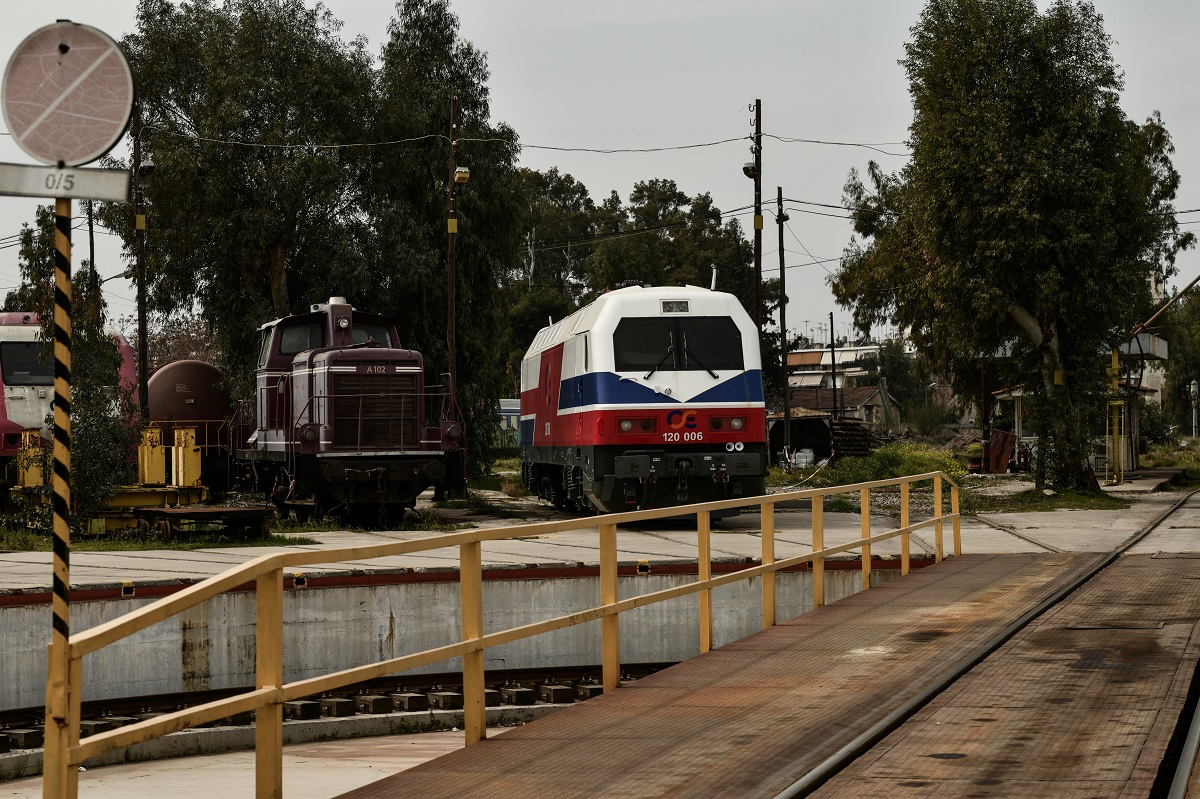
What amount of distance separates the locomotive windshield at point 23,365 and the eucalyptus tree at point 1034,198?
18.0 meters

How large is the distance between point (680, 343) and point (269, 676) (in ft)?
53.1

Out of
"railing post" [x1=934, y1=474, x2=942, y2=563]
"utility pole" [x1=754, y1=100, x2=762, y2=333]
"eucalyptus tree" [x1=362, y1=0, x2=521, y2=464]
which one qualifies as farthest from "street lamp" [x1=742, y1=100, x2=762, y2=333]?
"railing post" [x1=934, y1=474, x2=942, y2=563]

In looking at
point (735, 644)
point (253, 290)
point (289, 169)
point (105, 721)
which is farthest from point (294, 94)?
point (735, 644)

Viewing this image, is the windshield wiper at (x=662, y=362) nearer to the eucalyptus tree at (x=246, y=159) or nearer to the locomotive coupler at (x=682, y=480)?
the locomotive coupler at (x=682, y=480)

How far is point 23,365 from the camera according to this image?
24.8 m

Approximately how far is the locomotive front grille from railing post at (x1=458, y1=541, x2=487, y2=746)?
47.5ft

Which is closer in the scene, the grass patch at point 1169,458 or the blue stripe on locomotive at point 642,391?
the blue stripe on locomotive at point 642,391

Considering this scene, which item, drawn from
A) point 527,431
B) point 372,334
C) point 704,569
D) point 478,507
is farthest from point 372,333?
point 704,569

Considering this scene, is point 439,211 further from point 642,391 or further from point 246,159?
point 642,391

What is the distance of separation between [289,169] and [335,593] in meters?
19.7

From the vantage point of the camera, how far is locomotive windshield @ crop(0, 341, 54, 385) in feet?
80.7

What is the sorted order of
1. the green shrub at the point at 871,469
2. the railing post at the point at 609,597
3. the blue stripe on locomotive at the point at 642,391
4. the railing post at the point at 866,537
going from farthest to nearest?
1. the green shrub at the point at 871,469
2. the blue stripe on locomotive at the point at 642,391
3. the railing post at the point at 866,537
4. the railing post at the point at 609,597

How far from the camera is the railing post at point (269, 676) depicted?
5637 mm

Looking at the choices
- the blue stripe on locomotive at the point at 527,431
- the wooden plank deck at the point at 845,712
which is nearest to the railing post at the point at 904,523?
the wooden plank deck at the point at 845,712
